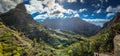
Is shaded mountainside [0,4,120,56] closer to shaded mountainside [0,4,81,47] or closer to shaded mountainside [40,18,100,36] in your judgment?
shaded mountainside [0,4,81,47]

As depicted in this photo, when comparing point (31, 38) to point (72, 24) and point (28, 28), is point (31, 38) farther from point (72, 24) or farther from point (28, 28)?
point (72, 24)

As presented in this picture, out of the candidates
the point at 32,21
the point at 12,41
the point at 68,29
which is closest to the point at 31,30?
the point at 32,21

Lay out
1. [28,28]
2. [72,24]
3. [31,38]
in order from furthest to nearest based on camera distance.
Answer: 1. [72,24]
2. [28,28]
3. [31,38]

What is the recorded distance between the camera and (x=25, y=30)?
70875 millimetres

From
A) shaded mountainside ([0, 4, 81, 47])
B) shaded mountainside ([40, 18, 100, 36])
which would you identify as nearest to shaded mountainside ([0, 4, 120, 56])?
shaded mountainside ([0, 4, 81, 47])

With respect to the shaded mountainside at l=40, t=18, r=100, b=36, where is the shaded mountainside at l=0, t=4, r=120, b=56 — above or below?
below

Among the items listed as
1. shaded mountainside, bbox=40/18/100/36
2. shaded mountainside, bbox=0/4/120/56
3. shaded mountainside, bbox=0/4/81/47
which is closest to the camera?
shaded mountainside, bbox=0/4/120/56

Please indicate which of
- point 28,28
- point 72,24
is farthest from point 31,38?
point 72,24

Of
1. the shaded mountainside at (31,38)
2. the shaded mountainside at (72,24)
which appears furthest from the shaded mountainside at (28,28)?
the shaded mountainside at (72,24)

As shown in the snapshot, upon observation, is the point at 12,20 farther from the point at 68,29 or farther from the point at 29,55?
the point at 29,55

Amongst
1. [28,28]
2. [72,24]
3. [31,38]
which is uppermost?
[72,24]

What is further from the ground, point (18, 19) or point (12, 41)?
point (18, 19)

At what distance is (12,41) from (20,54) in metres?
10.7

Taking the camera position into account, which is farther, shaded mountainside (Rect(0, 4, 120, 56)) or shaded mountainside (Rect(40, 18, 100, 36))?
shaded mountainside (Rect(40, 18, 100, 36))
